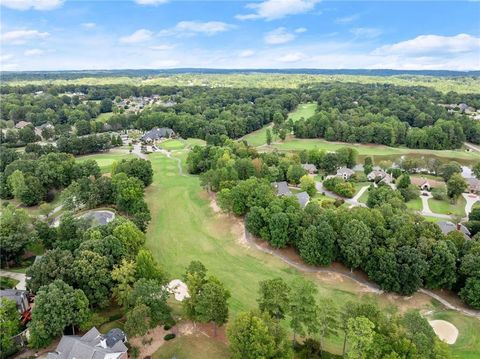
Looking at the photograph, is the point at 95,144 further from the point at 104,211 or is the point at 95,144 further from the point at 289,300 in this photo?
the point at 289,300

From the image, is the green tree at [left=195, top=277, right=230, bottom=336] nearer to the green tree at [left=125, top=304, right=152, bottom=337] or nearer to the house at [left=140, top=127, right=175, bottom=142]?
the green tree at [left=125, top=304, right=152, bottom=337]

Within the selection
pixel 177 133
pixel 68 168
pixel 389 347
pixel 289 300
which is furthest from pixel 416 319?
pixel 177 133

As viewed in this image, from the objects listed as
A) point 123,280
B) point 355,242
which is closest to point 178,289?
point 123,280

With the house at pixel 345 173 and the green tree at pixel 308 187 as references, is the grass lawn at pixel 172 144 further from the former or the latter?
the green tree at pixel 308 187

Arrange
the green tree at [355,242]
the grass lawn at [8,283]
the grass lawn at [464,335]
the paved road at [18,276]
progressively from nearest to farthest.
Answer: the grass lawn at [464,335]
the grass lawn at [8,283]
the paved road at [18,276]
the green tree at [355,242]

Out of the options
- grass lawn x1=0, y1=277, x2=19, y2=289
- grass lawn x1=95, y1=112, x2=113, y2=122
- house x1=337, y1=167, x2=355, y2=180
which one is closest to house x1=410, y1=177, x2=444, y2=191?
house x1=337, y1=167, x2=355, y2=180

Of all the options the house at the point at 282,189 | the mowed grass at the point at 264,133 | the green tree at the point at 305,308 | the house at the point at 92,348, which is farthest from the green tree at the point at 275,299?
the mowed grass at the point at 264,133

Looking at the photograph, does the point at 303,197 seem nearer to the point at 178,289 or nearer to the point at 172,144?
the point at 178,289
